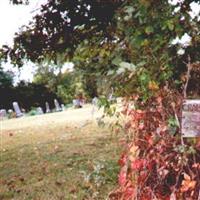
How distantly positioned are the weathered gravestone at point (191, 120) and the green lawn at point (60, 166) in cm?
123

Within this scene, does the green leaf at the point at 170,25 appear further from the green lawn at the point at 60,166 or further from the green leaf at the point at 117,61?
the green lawn at the point at 60,166

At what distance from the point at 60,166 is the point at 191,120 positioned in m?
4.17

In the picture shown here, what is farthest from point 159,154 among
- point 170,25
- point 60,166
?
point 60,166

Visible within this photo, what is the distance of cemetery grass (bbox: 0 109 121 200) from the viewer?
20.5 feet

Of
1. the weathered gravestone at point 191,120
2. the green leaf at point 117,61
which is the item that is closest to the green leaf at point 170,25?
the green leaf at point 117,61

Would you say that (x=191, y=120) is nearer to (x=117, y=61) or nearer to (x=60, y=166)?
(x=117, y=61)

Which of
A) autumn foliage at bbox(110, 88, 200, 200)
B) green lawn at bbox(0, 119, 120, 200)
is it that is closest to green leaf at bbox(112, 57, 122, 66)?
autumn foliage at bbox(110, 88, 200, 200)

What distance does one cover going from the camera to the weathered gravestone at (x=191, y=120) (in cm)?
435

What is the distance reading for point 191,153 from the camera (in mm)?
4703

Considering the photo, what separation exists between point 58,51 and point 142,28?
12.2 feet

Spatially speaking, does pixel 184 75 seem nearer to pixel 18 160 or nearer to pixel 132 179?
pixel 132 179

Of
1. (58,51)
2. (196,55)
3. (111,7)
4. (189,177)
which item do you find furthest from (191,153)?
(58,51)

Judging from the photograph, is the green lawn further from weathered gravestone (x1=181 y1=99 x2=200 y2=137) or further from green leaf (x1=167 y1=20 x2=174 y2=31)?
green leaf (x1=167 y1=20 x2=174 y2=31)

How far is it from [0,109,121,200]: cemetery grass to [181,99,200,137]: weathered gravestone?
1286mm
